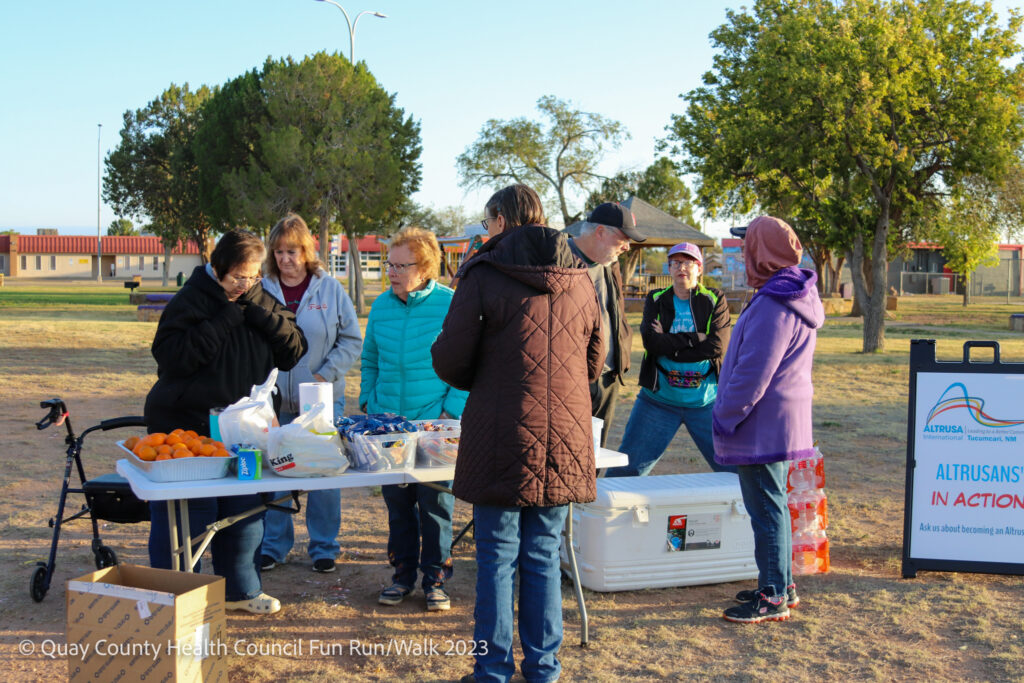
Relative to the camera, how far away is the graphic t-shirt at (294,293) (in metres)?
4.99

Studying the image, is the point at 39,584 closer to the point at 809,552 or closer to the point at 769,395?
the point at 769,395

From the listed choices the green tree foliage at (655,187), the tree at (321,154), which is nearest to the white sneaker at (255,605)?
the tree at (321,154)

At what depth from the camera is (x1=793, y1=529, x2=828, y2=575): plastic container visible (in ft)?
16.0

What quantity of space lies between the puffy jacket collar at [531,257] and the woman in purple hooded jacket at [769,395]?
1.21m

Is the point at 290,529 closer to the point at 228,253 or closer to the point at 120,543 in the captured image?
the point at 120,543

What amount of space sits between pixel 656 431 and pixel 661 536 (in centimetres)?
86

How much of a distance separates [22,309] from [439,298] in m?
28.8

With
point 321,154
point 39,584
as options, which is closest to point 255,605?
point 39,584

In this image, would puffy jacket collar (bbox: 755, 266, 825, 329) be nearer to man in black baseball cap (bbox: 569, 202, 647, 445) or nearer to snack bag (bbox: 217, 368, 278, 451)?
man in black baseball cap (bbox: 569, 202, 647, 445)

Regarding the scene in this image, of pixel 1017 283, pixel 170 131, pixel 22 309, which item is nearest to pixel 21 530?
pixel 22 309

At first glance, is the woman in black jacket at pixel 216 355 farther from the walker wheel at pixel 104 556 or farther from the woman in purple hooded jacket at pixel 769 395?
the woman in purple hooded jacket at pixel 769 395

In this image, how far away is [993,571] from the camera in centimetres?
478

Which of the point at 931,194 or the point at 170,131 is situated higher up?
the point at 170,131

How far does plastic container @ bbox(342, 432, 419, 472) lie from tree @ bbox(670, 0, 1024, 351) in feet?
47.7
